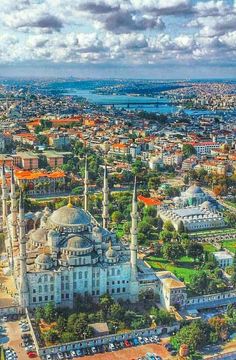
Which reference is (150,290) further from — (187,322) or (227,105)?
(227,105)

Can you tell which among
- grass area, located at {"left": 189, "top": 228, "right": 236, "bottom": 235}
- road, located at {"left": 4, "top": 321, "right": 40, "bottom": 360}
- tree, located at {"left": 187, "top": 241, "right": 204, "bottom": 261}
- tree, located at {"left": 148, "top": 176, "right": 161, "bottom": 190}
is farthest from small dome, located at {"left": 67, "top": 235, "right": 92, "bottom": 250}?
tree, located at {"left": 148, "top": 176, "right": 161, "bottom": 190}

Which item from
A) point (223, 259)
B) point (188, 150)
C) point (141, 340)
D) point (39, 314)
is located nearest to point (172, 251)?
point (223, 259)

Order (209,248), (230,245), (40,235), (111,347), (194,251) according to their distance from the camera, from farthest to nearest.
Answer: (230,245)
(209,248)
(194,251)
(40,235)
(111,347)

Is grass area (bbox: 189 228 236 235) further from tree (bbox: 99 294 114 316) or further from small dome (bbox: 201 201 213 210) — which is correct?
tree (bbox: 99 294 114 316)

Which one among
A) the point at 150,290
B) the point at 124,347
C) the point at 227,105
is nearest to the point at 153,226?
the point at 150,290

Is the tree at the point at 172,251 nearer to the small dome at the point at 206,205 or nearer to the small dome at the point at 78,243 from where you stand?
the small dome at the point at 78,243

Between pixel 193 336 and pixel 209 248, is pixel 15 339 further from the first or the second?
pixel 209 248

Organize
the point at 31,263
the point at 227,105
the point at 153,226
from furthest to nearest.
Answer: the point at 227,105 < the point at 153,226 < the point at 31,263
